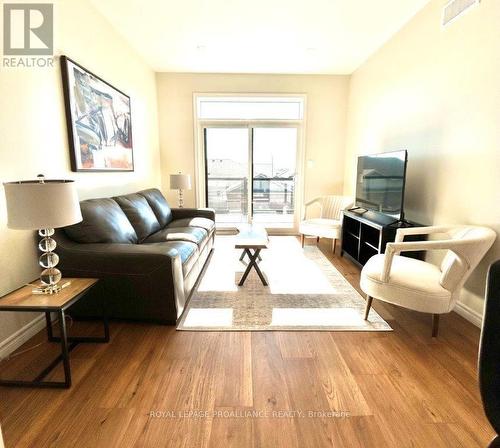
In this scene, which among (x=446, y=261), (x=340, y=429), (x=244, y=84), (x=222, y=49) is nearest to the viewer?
(x=340, y=429)

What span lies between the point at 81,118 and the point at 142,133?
5.60 feet

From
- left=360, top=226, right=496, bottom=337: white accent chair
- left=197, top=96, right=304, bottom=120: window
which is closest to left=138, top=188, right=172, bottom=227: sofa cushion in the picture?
left=197, top=96, right=304, bottom=120: window

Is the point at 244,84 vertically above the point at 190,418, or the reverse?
the point at 244,84

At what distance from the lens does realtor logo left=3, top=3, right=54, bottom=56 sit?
6.29ft

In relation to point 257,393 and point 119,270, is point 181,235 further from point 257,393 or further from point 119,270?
point 257,393

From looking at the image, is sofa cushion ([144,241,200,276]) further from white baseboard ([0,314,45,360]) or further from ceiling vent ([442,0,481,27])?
ceiling vent ([442,0,481,27])

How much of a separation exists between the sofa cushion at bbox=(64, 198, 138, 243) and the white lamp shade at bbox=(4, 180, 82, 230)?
722 millimetres

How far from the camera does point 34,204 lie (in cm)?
148

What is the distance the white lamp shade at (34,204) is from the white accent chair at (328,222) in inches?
131

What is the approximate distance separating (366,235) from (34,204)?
125 inches

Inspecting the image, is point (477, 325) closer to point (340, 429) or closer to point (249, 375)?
point (340, 429)

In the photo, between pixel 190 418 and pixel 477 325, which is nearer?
pixel 190 418

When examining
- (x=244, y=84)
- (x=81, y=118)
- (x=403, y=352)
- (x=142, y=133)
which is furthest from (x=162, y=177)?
(x=403, y=352)

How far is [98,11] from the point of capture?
297 centimetres
